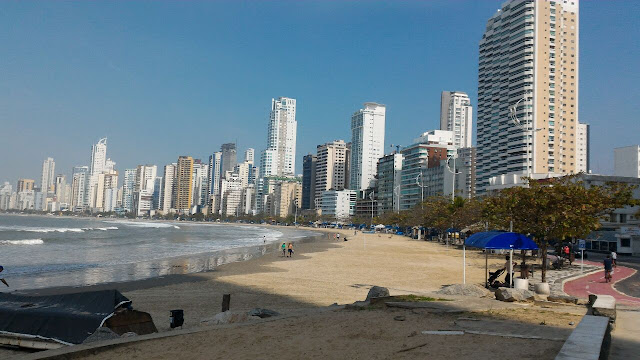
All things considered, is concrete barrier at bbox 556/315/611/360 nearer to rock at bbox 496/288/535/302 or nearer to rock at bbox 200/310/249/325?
rock at bbox 496/288/535/302

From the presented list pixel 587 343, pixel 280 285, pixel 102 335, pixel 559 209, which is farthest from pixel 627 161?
pixel 102 335

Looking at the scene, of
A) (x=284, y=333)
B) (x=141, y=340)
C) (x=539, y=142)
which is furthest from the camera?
(x=539, y=142)

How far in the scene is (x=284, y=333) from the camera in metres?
9.30

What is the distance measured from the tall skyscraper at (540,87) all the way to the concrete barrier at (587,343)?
380 feet

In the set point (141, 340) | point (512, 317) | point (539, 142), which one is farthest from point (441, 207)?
point (539, 142)

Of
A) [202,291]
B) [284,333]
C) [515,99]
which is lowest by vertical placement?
[202,291]

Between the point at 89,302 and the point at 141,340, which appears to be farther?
the point at 89,302

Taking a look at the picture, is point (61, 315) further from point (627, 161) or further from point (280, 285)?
point (627, 161)

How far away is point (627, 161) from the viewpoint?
349ft

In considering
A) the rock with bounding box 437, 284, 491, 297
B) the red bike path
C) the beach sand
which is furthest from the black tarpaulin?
the red bike path

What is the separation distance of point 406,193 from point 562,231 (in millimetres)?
143688

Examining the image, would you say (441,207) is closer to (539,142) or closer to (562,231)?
(562,231)

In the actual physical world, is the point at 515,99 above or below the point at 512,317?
above

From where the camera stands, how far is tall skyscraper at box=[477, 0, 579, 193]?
11856cm
